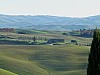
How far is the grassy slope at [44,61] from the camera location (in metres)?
117

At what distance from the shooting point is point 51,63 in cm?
13312

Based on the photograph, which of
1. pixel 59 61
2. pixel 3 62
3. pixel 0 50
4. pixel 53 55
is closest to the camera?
pixel 3 62

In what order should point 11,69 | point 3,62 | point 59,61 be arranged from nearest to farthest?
point 11,69
point 3,62
point 59,61

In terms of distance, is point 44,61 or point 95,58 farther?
point 44,61

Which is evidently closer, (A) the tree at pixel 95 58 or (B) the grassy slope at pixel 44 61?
(A) the tree at pixel 95 58

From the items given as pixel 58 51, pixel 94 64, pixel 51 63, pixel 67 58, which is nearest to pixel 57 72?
pixel 51 63

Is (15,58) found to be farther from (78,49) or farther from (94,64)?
(94,64)

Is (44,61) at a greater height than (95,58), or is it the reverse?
(95,58)

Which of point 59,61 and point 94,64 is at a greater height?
point 94,64

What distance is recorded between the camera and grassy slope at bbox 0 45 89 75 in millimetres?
117331

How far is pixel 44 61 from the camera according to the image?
136000 mm

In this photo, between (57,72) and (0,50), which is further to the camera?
(0,50)

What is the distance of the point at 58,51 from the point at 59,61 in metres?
25.2

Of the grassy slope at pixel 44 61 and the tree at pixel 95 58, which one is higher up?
the tree at pixel 95 58
